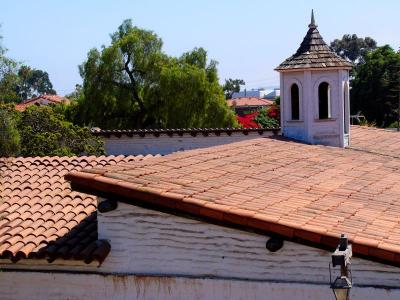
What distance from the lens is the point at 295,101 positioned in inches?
613

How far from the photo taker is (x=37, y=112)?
62.7ft

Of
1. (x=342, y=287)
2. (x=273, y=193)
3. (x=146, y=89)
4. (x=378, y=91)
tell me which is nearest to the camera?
(x=342, y=287)

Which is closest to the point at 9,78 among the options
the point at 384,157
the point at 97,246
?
the point at 97,246

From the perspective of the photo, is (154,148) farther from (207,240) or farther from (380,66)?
(380,66)

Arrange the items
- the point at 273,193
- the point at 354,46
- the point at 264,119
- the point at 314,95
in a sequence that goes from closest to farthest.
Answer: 1. the point at 273,193
2. the point at 314,95
3. the point at 264,119
4. the point at 354,46

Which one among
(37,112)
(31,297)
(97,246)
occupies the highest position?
(37,112)

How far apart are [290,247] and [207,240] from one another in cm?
95

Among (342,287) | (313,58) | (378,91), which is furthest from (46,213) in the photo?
(378,91)

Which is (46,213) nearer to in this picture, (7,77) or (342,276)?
(7,77)

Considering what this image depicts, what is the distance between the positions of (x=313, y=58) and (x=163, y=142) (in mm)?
6824

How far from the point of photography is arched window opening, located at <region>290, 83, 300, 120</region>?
50.8 feet

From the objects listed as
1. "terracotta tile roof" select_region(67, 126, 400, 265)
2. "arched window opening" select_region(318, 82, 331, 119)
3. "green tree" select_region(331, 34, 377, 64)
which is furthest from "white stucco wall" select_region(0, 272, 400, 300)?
"green tree" select_region(331, 34, 377, 64)

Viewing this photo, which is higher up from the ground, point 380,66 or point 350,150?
point 380,66

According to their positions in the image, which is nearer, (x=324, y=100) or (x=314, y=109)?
(x=314, y=109)
